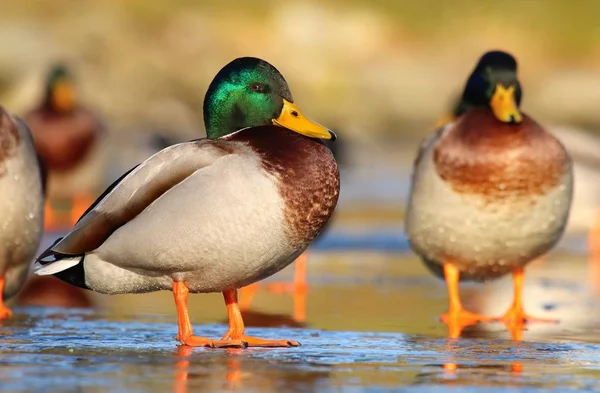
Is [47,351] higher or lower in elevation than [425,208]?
lower

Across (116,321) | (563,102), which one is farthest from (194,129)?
(116,321)

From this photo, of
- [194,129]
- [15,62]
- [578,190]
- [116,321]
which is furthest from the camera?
[15,62]

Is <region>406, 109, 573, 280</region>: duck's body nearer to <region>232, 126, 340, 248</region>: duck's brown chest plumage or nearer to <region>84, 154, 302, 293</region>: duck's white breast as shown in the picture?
<region>232, 126, 340, 248</region>: duck's brown chest plumage

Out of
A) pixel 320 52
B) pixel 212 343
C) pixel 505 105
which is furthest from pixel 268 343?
pixel 320 52

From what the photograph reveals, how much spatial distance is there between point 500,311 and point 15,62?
62.6 feet

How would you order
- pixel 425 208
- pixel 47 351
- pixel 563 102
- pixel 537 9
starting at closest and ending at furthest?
pixel 47 351 → pixel 425 208 → pixel 563 102 → pixel 537 9

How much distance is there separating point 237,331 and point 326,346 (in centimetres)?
40

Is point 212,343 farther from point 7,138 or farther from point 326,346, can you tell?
point 7,138

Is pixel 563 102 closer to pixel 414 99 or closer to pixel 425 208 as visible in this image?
pixel 414 99

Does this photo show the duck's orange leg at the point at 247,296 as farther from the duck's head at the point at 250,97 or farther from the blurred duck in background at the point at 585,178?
the blurred duck in background at the point at 585,178

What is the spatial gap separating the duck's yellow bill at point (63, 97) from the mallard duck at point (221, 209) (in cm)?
985

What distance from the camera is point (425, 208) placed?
7.69 m

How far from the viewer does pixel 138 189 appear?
579 cm

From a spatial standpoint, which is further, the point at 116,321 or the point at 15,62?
the point at 15,62
